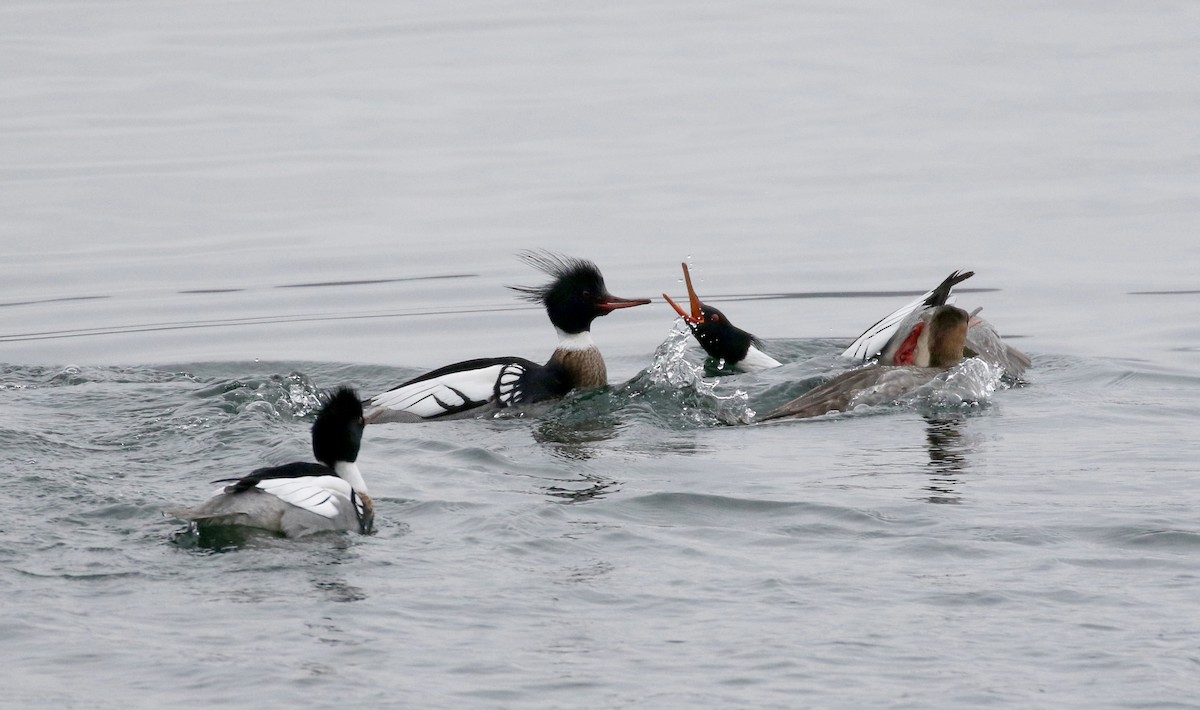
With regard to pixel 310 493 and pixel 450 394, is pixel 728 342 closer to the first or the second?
pixel 450 394

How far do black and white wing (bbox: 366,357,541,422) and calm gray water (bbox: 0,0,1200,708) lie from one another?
0.82 ft

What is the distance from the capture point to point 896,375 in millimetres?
11344

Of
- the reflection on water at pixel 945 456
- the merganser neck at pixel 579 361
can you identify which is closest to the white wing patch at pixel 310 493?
the reflection on water at pixel 945 456

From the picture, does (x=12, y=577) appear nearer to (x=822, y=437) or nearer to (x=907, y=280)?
(x=822, y=437)

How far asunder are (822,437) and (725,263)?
619cm

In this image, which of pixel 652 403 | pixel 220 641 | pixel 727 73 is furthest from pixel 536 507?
pixel 727 73

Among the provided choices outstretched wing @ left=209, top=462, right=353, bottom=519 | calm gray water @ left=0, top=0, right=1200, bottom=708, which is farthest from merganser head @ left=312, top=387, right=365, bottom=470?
calm gray water @ left=0, top=0, right=1200, bottom=708

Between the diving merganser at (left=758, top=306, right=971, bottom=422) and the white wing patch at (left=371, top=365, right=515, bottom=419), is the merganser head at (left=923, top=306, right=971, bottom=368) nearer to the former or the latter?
the diving merganser at (left=758, top=306, right=971, bottom=422)

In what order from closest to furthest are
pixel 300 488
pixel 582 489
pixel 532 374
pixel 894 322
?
pixel 300 488
pixel 582 489
pixel 532 374
pixel 894 322

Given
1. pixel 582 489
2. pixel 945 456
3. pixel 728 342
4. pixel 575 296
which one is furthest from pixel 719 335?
pixel 582 489

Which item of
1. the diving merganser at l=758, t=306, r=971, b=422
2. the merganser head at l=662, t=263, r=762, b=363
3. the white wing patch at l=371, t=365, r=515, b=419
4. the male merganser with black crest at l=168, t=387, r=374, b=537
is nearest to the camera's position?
the male merganser with black crest at l=168, t=387, r=374, b=537

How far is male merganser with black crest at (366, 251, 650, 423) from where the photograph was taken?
11.2 metres

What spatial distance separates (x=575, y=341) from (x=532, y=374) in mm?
408

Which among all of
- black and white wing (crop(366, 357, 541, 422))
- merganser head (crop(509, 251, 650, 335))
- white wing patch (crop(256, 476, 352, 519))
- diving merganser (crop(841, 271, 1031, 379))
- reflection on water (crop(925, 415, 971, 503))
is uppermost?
merganser head (crop(509, 251, 650, 335))
